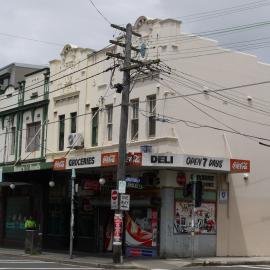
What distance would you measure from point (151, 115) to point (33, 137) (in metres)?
10.4

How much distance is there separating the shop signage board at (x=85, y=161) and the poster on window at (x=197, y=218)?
149 inches

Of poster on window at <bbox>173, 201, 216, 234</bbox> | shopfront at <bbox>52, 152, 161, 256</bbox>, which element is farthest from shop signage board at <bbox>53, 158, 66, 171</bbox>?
poster on window at <bbox>173, 201, 216, 234</bbox>

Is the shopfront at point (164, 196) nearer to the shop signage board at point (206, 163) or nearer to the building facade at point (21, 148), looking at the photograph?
the shop signage board at point (206, 163)

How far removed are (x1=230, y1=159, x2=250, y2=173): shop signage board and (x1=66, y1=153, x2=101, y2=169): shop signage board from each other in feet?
18.0

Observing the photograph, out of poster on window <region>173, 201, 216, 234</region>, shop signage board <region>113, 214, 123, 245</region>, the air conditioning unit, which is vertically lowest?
shop signage board <region>113, 214, 123, 245</region>

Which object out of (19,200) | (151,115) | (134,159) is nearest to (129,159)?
(134,159)

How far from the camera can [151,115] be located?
26.7 m

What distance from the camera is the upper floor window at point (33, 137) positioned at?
34531 mm

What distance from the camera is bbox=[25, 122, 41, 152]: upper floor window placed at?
34.5 m

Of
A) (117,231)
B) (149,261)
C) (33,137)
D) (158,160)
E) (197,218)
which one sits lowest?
(149,261)

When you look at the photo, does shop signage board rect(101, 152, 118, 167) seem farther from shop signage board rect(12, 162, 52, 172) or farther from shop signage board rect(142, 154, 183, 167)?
shop signage board rect(12, 162, 52, 172)

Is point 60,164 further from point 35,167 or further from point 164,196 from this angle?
point 164,196

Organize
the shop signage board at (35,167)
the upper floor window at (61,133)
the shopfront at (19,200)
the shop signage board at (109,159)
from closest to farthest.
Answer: the shop signage board at (109,159), the shop signage board at (35,167), the upper floor window at (61,133), the shopfront at (19,200)

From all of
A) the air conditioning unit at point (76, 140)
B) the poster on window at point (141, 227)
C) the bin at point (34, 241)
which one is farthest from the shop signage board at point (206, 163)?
the bin at point (34, 241)
